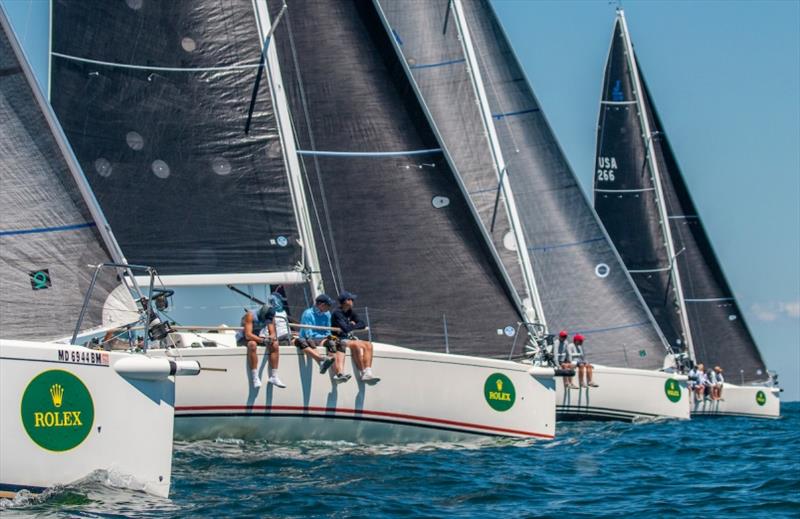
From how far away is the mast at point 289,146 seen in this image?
54.1 feet

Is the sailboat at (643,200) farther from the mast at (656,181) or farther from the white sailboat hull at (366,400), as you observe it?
the white sailboat hull at (366,400)

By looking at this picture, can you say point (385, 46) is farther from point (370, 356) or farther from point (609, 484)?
point (609, 484)

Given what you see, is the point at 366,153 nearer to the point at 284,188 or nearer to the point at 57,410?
the point at 284,188

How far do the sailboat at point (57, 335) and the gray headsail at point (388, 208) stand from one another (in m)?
6.11

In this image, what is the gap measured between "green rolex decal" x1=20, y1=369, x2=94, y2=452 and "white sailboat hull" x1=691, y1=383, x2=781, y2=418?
980 inches

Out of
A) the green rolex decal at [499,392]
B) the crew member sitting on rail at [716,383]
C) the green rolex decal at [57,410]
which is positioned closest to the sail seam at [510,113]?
the crew member sitting on rail at [716,383]

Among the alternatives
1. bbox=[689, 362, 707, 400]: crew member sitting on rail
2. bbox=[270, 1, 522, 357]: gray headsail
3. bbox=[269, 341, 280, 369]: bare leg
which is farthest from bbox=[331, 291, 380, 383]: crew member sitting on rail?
bbox=[689, 362, 707, 400]: crew member sitting on rail

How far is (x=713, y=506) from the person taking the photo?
36.3 feet

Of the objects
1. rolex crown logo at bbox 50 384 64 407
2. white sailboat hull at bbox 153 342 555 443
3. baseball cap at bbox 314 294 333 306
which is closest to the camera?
rolex crown logo at bbox 50 384 64 407

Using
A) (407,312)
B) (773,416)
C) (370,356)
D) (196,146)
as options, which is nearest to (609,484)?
(370,356)

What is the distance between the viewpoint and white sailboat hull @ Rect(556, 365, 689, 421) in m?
23.3

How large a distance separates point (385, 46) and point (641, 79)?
59.6 ft

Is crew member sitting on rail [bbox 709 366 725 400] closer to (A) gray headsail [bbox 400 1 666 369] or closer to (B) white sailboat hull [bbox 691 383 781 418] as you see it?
(B) white sailboat hull [bbox 691 383 781 418]

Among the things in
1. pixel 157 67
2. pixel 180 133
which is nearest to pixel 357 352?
pixel 180 133
